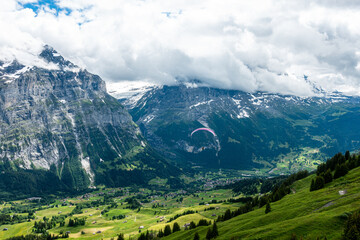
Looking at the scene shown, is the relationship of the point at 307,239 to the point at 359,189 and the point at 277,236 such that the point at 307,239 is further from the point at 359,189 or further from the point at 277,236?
the point at 359,189

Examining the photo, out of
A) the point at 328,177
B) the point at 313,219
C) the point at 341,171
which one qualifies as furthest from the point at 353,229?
the point at 341,171

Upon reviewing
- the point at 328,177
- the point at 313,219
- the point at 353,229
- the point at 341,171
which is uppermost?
the point at 353,229

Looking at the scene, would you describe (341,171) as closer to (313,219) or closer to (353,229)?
(313,219)

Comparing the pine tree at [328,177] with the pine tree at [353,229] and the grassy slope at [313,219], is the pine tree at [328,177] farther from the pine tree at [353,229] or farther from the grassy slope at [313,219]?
the pine tree at [353,229]

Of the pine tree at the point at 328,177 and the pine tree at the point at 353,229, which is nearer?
the pine tree at the point at 353,229

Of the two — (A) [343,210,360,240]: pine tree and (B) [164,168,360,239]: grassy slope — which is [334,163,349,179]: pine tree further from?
(A) [343,210,360,240]: pine tree

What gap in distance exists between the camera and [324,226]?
6300 centimetres

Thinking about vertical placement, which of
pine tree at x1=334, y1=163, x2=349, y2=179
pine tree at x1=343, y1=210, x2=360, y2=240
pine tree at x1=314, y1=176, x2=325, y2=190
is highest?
pine tree at x1=343, y1=210, x2=360, y2=240

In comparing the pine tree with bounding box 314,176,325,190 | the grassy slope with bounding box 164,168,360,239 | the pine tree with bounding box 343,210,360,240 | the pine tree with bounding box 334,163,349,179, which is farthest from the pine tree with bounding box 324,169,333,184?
the pine tree with bounding box 343,210,360,240

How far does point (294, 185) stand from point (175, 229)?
77.7 meters

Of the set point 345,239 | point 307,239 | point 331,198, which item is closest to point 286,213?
point 331,198

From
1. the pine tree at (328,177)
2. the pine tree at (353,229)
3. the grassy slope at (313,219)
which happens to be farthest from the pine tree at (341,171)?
the pine tree at (353,229)

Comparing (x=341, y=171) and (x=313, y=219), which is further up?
(x=341, y=171)

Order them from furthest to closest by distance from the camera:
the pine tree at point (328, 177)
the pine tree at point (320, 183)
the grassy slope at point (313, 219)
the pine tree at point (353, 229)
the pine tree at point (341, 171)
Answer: the pine tree at point (341, 171)
the pine tree at point (328, 177)
the pine tree at point (320, 183)
the grassy slope at point (313, 219)
the pine tree at point (353, 229)
